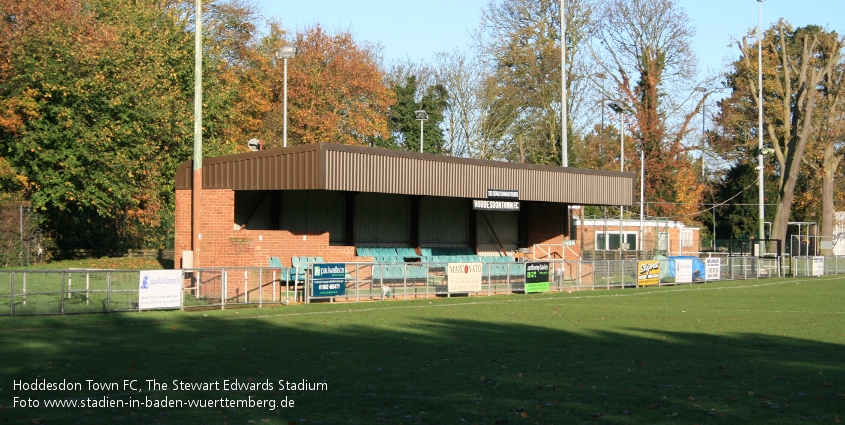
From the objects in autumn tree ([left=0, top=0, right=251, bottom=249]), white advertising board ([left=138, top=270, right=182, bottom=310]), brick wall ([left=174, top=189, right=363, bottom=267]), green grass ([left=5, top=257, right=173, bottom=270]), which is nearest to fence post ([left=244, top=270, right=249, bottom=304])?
white advertising board ([left=138, top=270, right=182, bottom=310])

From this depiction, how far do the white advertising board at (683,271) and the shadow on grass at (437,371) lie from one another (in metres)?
22.0

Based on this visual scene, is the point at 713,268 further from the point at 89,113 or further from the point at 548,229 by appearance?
the point at 89,113

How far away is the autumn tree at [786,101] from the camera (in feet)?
199

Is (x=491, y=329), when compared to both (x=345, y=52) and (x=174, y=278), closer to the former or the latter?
(x=174, y=278)

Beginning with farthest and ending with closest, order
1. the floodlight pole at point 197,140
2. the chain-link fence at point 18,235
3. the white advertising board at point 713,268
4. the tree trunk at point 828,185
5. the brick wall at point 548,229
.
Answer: the tree trunk at point 828,185
the brick wall at point 548,229
the white advertising board at point 713,268
the chain-link fence at point 18,235
the floodlight pole at point 197,140

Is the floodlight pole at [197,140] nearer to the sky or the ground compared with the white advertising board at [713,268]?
nearer to the sky

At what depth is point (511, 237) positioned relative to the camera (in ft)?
147

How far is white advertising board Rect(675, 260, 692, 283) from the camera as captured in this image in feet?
137

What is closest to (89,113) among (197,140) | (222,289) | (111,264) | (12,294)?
(111,264)

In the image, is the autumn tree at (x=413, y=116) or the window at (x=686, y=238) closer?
the window at (x=686, y=238)

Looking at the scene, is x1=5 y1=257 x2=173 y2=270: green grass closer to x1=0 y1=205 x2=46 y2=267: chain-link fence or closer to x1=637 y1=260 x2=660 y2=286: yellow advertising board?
x1=0 y1=205 x2=46 y2=267: chain-link fence

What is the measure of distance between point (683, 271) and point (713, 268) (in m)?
3.59

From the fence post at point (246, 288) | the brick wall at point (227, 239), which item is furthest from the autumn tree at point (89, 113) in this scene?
the fence post at point (246, 288)

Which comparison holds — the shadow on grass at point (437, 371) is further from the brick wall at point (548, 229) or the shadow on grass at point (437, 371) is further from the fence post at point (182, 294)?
the brick wall at point (548, 229)
